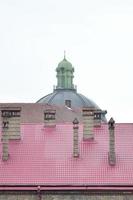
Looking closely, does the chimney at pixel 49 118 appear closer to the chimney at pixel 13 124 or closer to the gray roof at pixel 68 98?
the chimney at pixel 13 124

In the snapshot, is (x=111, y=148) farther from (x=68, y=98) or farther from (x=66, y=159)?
(x=68, y=98)

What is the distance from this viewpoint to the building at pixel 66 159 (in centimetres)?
4156

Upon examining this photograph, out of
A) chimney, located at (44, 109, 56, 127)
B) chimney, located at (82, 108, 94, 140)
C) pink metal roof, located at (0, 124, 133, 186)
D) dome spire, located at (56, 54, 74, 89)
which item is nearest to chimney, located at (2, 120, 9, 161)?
pink metal roof, located at (0, 124, 133, 186)

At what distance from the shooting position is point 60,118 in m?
89.6

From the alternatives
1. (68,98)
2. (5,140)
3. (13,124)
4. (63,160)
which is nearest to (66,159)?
(63,160)

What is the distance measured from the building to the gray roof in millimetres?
70656

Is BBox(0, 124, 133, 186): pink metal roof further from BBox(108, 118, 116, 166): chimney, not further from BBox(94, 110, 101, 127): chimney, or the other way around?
BBox(94, 110, 101, 127): chimney

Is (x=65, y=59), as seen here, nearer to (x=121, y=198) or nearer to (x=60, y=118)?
(x=60, y=118)

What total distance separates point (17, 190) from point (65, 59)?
92676mm

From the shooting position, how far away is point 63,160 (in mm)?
43656

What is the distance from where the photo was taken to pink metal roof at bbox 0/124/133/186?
42000 mm

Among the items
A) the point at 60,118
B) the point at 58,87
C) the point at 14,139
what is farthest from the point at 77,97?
the point at 14,139

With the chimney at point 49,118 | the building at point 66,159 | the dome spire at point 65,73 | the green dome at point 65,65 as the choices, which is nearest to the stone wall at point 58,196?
the building at point 66,159

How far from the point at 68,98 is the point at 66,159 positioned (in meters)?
79.0
